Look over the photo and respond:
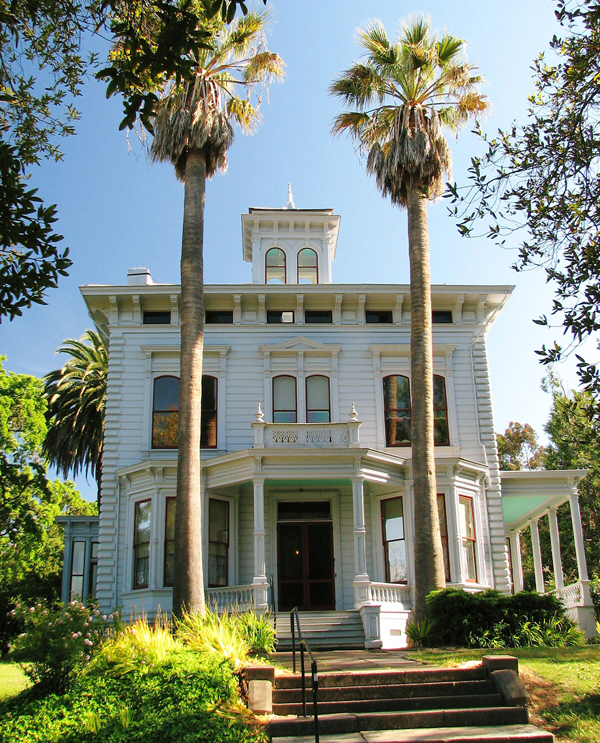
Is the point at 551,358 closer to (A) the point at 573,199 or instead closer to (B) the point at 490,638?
(A) the point at 573,199

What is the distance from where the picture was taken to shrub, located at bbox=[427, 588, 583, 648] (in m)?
14.7

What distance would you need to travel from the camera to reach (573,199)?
9.06m

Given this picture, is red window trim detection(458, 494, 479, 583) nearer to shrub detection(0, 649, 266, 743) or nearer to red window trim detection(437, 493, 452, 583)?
red window trim detection(437, 493, 452, 583)

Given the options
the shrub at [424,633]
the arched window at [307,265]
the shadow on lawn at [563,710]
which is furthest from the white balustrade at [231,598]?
the arched window at [307,265]

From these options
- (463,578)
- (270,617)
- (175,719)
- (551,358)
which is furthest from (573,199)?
Answer: (463,578)

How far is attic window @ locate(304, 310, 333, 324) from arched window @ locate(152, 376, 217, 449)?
11.3 ft

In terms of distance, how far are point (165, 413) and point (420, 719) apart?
45.2ft

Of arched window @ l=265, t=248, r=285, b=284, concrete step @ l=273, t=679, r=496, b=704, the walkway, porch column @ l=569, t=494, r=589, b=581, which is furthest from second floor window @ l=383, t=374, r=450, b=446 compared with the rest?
concrete step @ l=273, t=679, r=496, b=704

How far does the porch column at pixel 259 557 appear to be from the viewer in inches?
703

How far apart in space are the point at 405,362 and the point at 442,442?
101 inches

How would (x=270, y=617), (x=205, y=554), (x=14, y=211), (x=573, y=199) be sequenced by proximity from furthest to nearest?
(x=205, y=554) → (x=270, y=617) → (x=573, y=199) → (x=14, y=211)

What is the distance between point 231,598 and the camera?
19000 mm

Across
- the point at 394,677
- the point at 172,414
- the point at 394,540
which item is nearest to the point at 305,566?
the point at 394,540

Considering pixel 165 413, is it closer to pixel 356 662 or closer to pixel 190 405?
pixel 190 405
